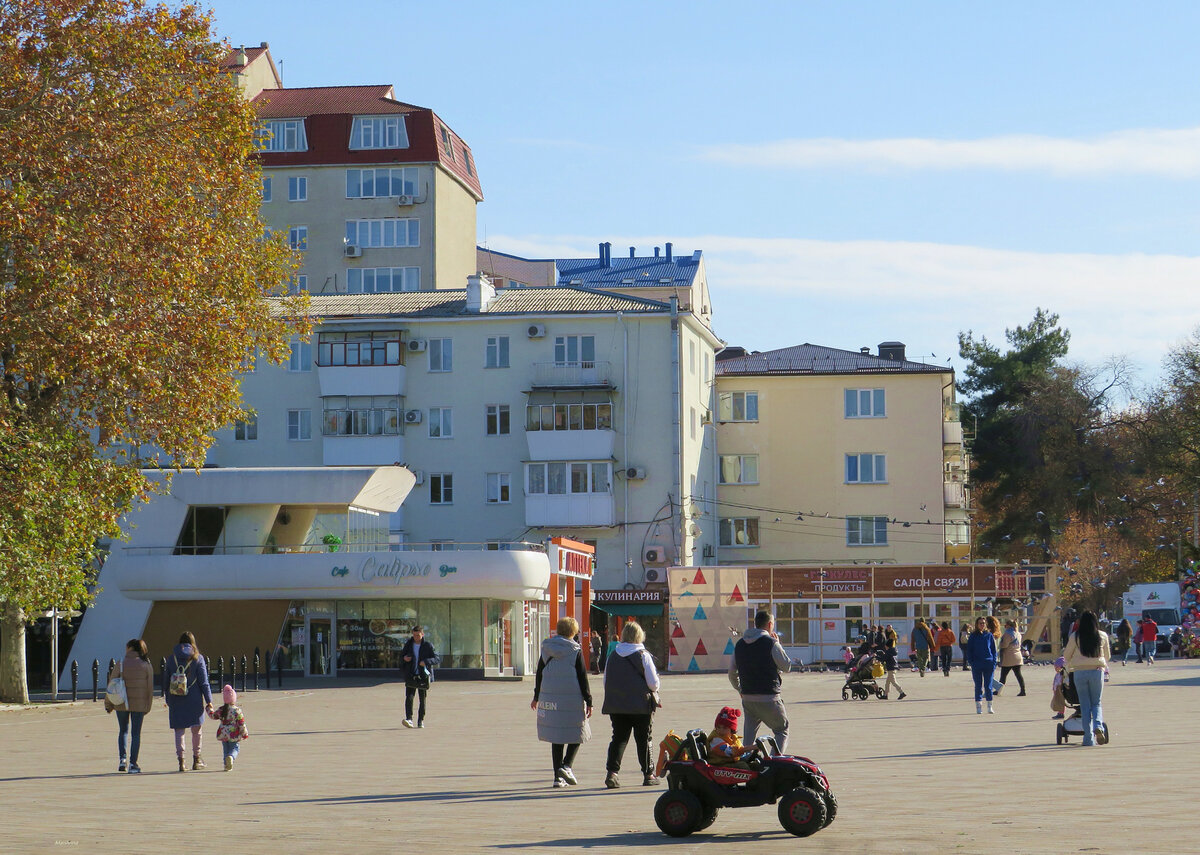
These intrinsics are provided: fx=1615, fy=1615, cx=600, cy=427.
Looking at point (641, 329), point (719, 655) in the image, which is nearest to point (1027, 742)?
point (719, 655)

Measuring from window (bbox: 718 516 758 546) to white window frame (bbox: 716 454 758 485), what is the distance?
1.64m

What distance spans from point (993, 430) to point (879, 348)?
6.71 metres

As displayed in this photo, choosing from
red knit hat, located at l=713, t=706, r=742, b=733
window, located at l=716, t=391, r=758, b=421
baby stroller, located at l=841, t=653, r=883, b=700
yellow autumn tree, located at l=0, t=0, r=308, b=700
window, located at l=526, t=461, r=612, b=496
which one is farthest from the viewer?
window, located at l=716, t=391, r=758, b=421

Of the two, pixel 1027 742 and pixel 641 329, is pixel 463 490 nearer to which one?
pixel 641 329

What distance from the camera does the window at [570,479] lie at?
5978 centimetres

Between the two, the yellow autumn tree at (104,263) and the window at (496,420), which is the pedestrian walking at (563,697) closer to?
the yellow autumn tree at (104,263)

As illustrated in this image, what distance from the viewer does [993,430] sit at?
2968 inches

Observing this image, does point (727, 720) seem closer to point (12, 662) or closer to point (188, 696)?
point (188, 696)

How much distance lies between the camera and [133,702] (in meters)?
18.4

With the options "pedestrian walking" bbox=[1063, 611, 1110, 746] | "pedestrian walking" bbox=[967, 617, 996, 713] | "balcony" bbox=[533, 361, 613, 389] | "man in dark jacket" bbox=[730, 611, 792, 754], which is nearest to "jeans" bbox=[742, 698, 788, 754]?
"man in dark jacket" bbox=[730, 611, 792, 754]

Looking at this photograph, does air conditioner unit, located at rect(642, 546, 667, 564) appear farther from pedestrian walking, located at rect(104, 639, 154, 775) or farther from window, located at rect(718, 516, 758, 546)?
pedestrian walking, located at rect(104, 639, 154, 775)

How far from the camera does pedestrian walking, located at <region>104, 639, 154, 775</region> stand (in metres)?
18.4

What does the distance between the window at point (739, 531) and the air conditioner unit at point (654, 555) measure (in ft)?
26.1

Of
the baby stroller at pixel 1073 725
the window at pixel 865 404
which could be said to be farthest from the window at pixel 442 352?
the baby stroller at pixel 1073 725
